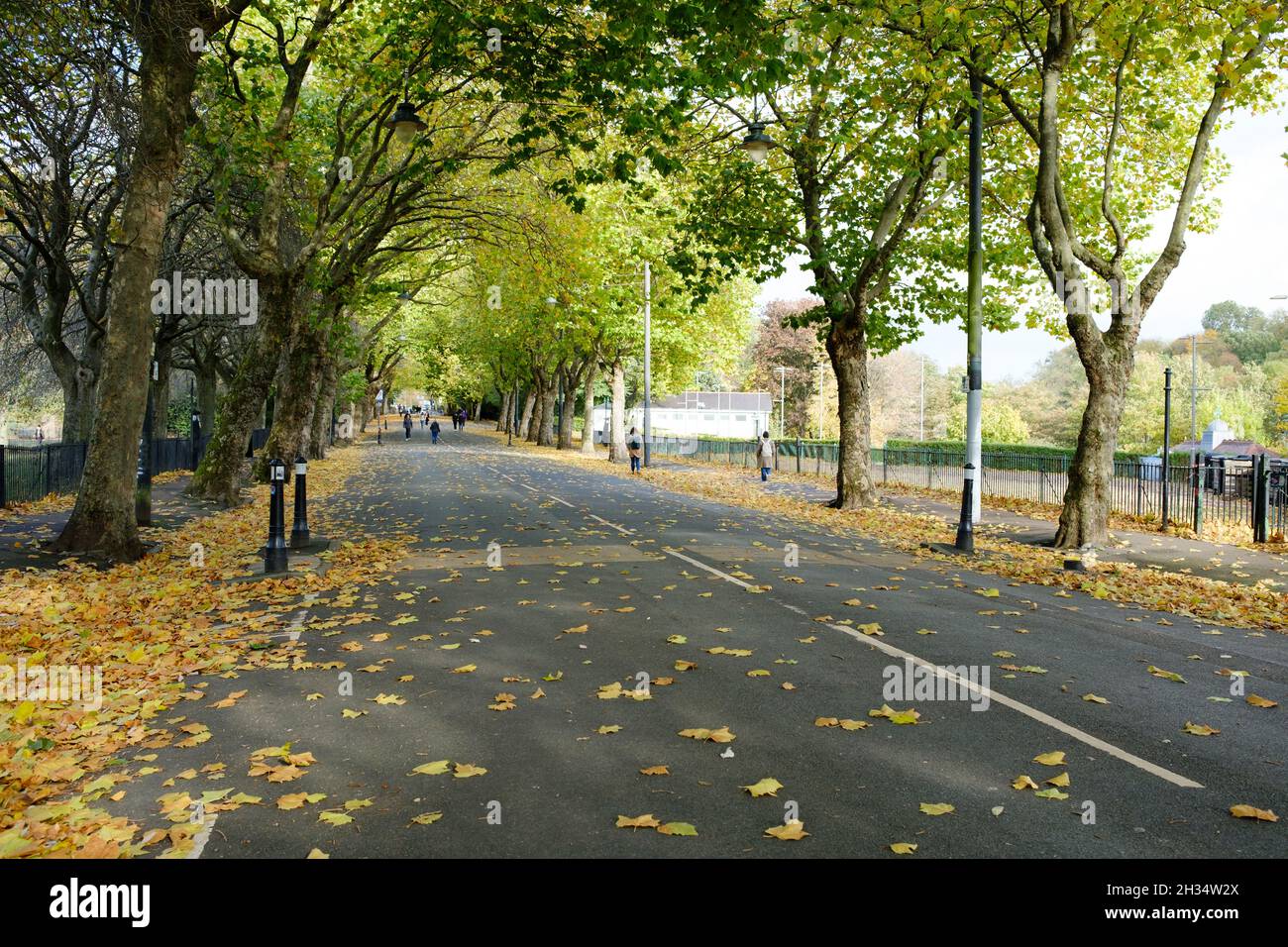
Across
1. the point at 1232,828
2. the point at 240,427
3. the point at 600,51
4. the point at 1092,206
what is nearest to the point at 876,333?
the point at 1092,206

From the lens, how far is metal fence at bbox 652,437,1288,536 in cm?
1730

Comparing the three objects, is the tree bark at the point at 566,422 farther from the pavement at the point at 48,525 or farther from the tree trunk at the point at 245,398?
the tree trunk at the point at 245,398

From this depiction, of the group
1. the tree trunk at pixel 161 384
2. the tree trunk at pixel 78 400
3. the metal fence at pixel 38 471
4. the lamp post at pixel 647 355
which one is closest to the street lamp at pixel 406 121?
the metal fence at pixel 38 471

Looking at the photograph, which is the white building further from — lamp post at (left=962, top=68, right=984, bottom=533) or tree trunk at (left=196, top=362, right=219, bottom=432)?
lamp post at (left=962, top=68, right=984, bottom=533)

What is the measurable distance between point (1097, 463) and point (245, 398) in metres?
16.1

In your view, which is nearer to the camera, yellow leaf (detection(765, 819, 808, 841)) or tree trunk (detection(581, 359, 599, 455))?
yellow leaf (detection(765, 819, 808, 841))

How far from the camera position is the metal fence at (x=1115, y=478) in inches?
681

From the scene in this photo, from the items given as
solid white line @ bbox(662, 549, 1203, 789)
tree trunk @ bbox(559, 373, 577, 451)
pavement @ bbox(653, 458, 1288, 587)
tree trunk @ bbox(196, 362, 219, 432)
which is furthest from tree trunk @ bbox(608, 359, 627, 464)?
solid white line @ bbox(662, 549, 1203, 789)

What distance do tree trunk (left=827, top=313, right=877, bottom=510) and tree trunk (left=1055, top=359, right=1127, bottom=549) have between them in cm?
643

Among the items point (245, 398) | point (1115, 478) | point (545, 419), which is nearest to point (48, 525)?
point (245, 398)

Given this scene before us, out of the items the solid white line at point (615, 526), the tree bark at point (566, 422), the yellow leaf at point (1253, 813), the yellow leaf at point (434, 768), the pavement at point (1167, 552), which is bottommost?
the pavement at point (1167, 552)

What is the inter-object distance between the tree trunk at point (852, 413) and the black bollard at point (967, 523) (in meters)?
6.15

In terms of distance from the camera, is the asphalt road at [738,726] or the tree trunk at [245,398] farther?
the tree trunk at [245,398]
